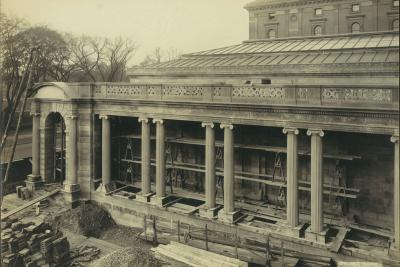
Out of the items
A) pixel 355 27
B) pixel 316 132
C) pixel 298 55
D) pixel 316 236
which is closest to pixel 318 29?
pixel 355 27

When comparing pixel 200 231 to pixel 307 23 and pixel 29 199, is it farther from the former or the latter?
pixel 307 23

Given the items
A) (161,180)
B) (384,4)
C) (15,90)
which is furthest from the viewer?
(15,90)

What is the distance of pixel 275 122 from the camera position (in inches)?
589

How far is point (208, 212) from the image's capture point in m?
17.2

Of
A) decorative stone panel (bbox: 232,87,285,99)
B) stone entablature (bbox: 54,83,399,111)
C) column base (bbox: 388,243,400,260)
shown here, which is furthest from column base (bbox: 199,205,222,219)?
column base (bbox: 388,243,400,260)

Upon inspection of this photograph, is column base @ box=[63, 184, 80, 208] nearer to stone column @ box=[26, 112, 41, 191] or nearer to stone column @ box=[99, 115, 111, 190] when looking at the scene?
stone column @ box=[99, 115, 111, 190]

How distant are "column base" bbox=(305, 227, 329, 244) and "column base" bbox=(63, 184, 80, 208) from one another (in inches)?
501

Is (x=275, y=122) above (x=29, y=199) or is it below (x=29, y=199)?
above

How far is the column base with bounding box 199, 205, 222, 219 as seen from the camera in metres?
17.1

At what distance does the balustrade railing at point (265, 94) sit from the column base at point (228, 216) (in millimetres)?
4825

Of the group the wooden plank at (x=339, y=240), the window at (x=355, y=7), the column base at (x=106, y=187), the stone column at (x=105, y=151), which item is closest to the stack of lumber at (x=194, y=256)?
the wooden plank at (x=339, y=240)

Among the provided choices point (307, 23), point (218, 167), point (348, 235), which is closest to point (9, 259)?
point (218, 167)

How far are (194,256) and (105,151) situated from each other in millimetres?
8902

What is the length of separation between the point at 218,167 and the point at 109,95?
6926 millimetres
